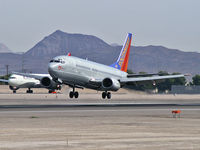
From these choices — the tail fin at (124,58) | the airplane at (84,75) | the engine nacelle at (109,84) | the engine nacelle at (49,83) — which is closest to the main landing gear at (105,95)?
the airplane at (84,75)

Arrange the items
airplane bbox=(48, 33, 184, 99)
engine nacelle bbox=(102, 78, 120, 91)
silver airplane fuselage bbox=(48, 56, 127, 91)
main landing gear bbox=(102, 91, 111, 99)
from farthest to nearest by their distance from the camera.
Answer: main landing gear bbox=(102, 91, 111, 99), engine nacelle bbox=(102, 78, 120, 91), airplane bbox=(48, 33, 184, 99), silver airplane fuselage bbox=(48, 56, 127, 91)

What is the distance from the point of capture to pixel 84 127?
24.2m

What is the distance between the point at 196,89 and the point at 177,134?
306 ft

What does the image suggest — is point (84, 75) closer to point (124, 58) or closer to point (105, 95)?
point (105, 95)

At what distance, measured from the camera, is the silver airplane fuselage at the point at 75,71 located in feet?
188

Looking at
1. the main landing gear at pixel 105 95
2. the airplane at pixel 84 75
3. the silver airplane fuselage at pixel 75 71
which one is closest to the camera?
the silver airplane fuselage at pixel 75 71

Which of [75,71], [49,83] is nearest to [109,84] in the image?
[75,71]

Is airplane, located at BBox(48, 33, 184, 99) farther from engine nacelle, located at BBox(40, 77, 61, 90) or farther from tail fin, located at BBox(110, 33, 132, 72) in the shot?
tail fin, located at BBox(110, 33, 132, 72)

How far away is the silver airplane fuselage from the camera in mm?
57344

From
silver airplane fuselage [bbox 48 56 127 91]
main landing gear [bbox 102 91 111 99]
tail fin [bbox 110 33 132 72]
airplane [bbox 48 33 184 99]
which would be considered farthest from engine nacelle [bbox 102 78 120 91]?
tail fin [bbox 110 33 132 72]

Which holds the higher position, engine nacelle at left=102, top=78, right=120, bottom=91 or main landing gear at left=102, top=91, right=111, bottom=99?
engine nacelle at left=102, top=78, right=120, bottom=91

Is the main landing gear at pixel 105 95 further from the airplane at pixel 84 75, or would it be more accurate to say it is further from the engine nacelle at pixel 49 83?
the engine nacelle at pixel 49 83

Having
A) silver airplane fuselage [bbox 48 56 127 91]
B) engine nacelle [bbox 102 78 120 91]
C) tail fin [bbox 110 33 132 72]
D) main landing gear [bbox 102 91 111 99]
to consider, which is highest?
tail fin [bbox 110 33 132 72]

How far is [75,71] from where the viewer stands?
58656 mm
